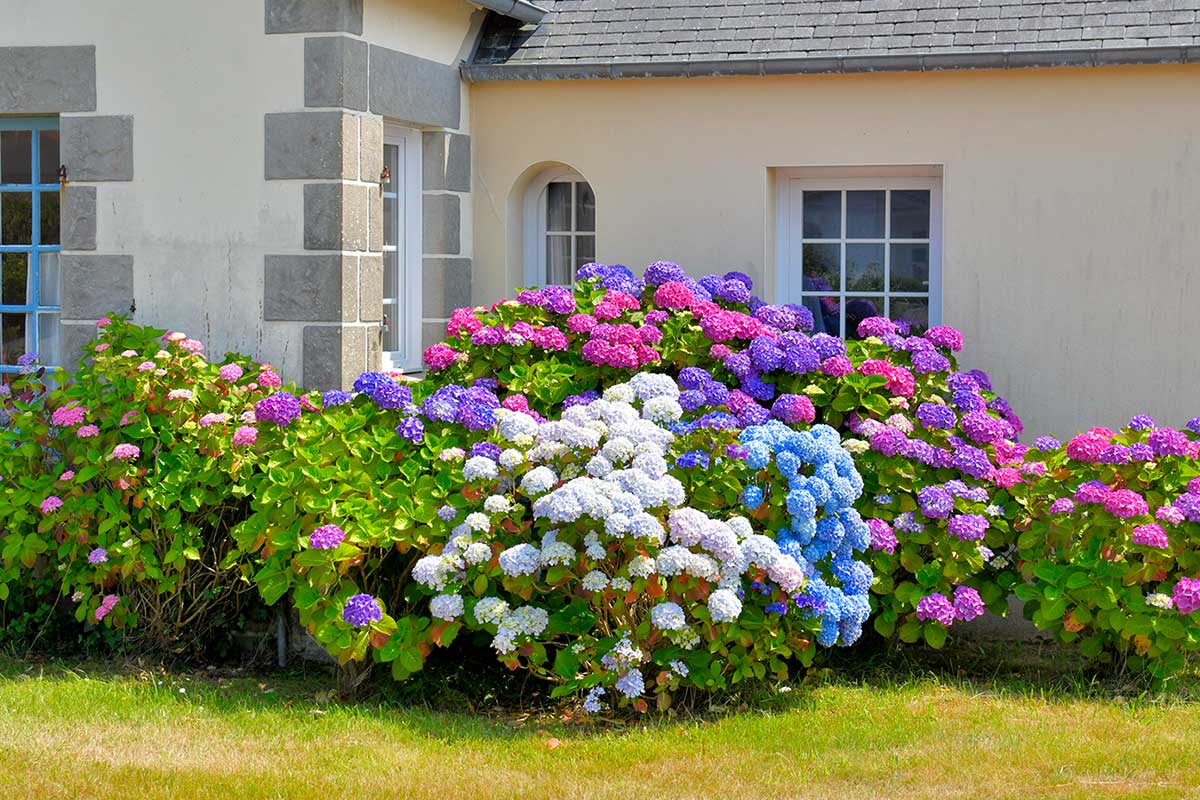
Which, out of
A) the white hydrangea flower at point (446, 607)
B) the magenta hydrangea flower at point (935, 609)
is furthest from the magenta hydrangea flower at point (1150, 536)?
the white hydrangea flower at point (446, 607)

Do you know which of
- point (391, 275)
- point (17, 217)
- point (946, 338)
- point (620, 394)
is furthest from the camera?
point (391, 275)

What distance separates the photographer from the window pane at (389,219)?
9.59m

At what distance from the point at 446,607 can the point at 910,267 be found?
4.31 m

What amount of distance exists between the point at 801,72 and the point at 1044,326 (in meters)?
2.06

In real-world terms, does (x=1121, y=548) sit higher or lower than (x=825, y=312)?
lower

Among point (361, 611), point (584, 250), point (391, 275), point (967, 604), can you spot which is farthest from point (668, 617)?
point (584, 250)

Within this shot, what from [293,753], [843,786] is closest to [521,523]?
[293,753]

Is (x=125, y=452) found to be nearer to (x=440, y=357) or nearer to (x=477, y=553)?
(x=440, y=357)

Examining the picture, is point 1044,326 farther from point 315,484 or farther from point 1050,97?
point 315,484

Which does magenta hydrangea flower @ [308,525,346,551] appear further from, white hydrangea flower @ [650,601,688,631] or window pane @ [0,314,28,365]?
window pane @ [0,314,28,365]

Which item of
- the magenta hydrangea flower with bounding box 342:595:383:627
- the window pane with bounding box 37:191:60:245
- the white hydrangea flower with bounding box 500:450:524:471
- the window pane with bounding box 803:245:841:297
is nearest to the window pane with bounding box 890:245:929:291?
the window pane with bounding box 803:245:841:297

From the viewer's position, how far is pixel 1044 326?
30.4ft

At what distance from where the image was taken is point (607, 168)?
999 centimetres

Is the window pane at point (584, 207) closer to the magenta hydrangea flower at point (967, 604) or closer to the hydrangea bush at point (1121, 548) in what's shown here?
the hydrangea bush at point (1121, 548)
